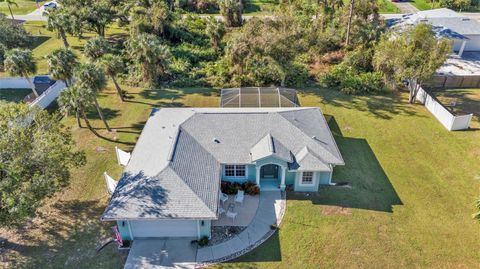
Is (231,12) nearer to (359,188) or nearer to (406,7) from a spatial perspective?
(406,7)

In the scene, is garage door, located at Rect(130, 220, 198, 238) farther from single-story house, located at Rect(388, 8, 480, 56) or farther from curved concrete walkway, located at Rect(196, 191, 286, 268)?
single-story house, located at Rect(388, 8, 480, 56)

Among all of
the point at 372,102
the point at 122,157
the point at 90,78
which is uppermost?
the point at 90,78

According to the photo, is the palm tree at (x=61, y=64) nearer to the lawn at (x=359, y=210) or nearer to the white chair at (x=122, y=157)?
the lawn at (x=359, y=210)

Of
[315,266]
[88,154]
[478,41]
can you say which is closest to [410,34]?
[478,41]

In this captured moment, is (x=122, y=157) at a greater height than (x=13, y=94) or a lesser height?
A: lesser

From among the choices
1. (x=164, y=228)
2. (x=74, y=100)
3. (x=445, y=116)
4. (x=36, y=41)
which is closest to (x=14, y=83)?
(x=36, y=41)

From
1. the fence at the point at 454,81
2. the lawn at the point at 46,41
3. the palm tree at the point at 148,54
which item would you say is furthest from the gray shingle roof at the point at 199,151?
the lawn at the point at 46,41
